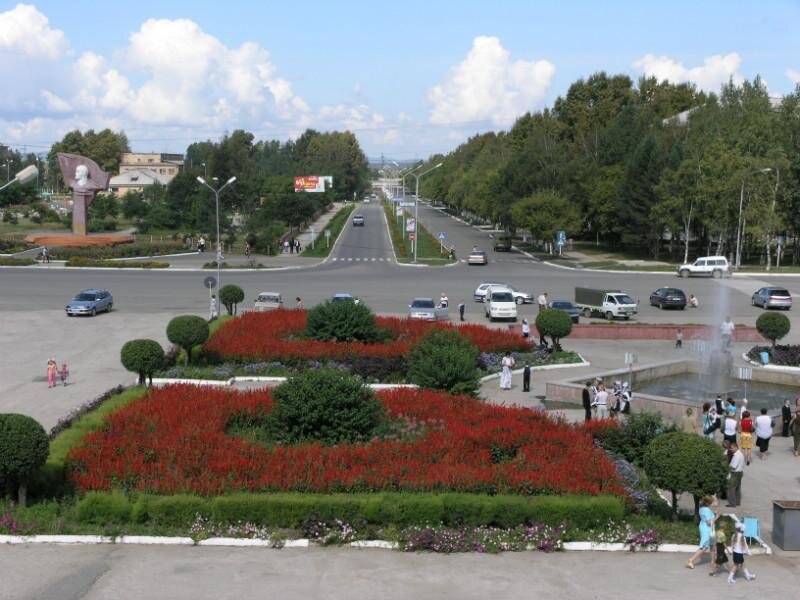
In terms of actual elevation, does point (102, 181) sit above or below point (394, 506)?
above

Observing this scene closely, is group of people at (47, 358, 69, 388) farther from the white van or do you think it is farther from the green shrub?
the white van

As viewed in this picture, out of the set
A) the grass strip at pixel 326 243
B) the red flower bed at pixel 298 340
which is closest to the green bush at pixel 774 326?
the red flower bed at pixel 298 340

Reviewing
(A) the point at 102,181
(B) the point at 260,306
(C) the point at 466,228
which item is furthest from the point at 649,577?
(C) the point at 466,228

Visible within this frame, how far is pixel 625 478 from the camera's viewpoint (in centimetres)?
1672

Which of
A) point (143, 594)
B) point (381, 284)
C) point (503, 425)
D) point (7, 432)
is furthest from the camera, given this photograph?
point (381, 284)

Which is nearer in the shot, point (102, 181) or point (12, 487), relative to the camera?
point (12, 487)

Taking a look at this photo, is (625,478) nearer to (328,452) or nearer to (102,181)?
(328,452)

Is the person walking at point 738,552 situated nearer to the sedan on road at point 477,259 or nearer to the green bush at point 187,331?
the green bush at point 187,331

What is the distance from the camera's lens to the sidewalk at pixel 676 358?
637 inches

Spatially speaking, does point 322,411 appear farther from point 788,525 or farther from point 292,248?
point 292,248

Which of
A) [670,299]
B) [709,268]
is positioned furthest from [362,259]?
[670,299]

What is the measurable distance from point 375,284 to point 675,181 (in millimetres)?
24748

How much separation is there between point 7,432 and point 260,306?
90.2 feet

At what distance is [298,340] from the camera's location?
28953 millimetres
